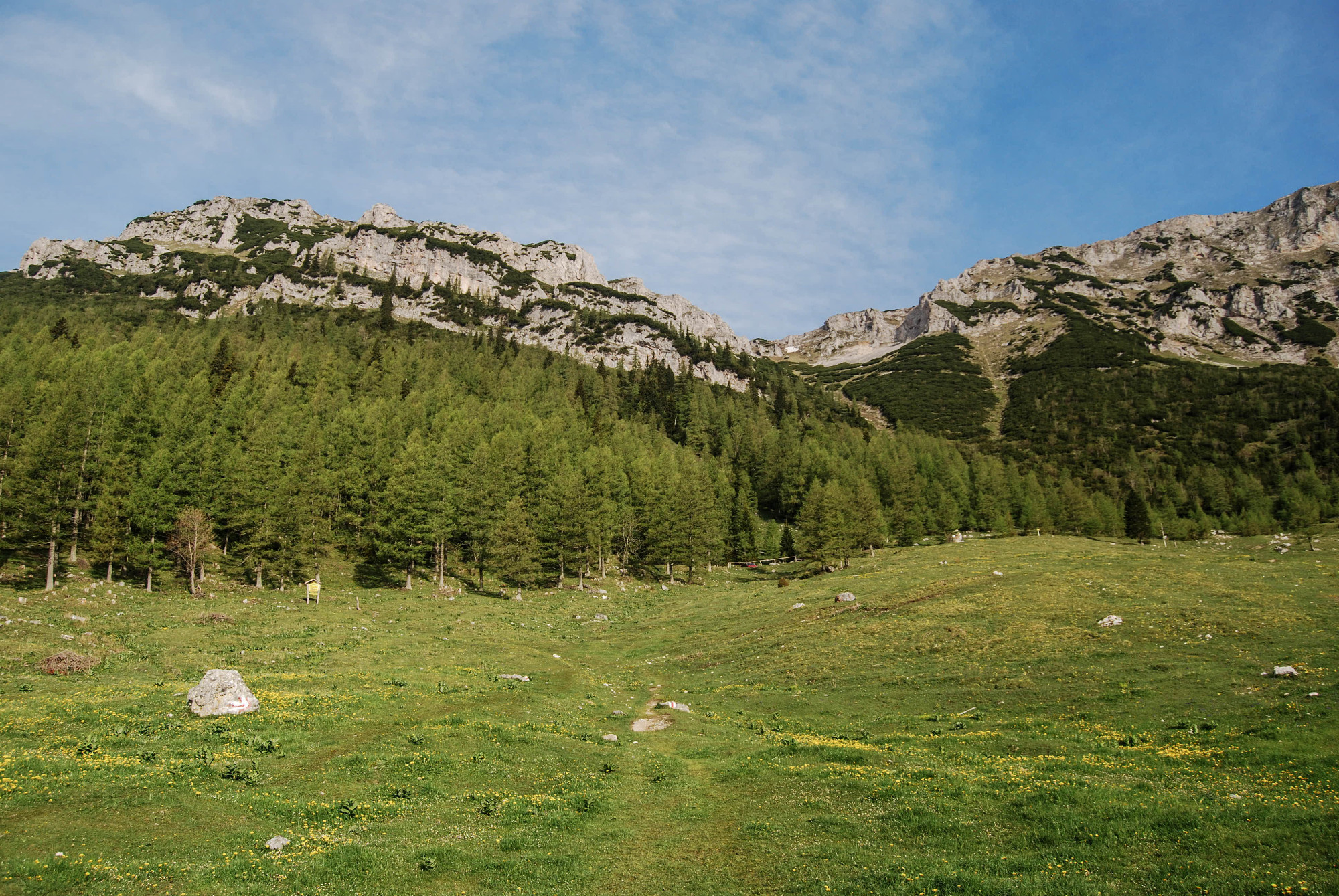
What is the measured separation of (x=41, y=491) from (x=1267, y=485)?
22804cm

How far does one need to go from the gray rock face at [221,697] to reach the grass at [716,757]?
0.51 metres

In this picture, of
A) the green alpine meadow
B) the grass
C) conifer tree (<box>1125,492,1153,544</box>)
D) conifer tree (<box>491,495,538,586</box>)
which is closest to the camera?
the grass

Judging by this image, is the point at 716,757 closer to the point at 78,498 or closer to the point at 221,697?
the point at 221,697

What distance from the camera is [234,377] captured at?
337 ft

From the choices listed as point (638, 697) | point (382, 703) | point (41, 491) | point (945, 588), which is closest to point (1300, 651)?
point (945, 588)

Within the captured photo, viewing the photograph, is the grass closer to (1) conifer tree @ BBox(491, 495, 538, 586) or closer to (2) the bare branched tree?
(2) the bare branched tree

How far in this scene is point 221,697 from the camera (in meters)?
21.4

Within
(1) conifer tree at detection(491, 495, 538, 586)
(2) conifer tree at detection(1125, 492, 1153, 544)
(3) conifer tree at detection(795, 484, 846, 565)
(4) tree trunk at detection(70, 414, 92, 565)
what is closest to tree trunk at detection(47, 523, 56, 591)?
(4) tree trunk at detection(70, 414, 92, 565)

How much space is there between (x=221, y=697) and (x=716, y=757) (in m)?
18.4

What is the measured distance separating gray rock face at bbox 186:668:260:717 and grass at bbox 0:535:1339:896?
51 cm

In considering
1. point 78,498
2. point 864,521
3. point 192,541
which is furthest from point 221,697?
point 864,521

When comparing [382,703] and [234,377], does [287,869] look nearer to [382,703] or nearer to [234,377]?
[382,703]

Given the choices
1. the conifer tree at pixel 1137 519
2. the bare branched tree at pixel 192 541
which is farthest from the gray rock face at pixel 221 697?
the conifer tree at pixel 1137 519

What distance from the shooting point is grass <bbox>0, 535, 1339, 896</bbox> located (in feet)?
39.1
